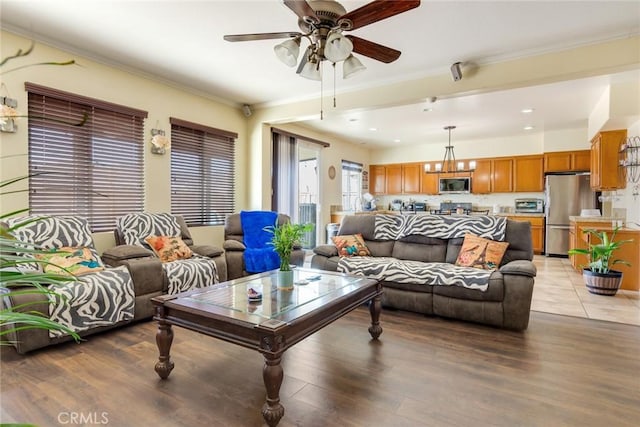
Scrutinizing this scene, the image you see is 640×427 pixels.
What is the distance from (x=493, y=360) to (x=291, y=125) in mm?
4887

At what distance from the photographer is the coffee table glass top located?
2.14m

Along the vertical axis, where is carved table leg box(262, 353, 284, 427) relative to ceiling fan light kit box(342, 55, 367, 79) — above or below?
below

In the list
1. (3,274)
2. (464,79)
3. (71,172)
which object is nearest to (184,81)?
(71,172)

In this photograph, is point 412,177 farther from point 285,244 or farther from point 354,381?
point 354,381

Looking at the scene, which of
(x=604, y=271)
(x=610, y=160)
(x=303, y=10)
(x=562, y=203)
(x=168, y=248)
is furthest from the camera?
(x=562, y=203)

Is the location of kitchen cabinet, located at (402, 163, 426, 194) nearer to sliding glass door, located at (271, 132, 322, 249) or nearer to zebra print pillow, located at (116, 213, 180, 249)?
sliding glass door, located at (271, 132, 322, 249)

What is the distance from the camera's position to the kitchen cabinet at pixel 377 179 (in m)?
9.13

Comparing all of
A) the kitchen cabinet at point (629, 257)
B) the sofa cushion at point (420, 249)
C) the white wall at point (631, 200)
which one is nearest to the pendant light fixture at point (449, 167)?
the white wall at point (631, 200)

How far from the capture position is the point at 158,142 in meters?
4.25

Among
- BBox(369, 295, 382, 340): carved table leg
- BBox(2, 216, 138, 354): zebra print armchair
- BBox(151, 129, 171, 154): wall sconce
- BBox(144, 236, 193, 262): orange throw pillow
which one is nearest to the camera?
BBox(2, 216, 138, 354): zebra print armchair

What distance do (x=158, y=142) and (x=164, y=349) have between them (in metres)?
2.86

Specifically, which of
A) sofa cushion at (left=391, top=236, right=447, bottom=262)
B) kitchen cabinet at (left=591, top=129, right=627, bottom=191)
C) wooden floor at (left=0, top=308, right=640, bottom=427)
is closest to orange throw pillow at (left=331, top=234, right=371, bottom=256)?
sofa cushion at (left=391, top=236, right=447, bottom=262)

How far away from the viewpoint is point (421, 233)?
4.05 m

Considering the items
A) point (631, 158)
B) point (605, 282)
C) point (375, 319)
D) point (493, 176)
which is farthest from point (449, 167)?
point (375, 319)
